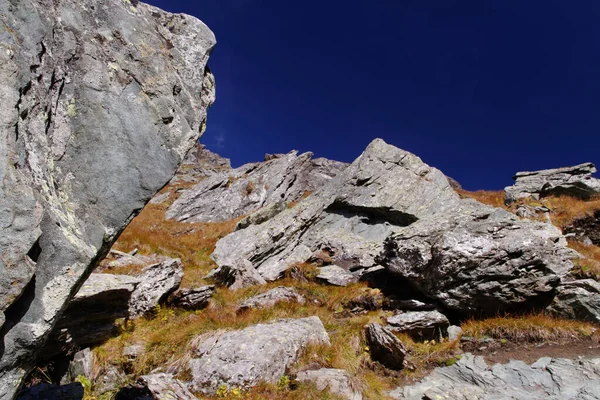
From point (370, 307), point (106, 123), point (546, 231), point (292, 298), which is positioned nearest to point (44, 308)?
point (106, 123)

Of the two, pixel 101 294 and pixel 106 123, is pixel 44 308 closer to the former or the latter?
pixel 106 123

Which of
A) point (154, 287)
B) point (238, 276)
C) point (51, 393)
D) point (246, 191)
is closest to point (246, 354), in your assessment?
point (51, 393)

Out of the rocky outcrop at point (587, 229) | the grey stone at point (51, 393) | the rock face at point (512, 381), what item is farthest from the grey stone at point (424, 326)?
the rocky outcrop at point (587, 229)

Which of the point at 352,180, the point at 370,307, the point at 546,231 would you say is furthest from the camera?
the point at 352,180

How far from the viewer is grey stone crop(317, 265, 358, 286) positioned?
16.0 meters

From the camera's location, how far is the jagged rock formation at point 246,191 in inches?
1564

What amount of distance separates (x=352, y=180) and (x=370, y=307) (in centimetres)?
1086

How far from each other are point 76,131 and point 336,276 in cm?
1377

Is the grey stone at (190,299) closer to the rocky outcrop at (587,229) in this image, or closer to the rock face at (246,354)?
the rock face at (246,354)

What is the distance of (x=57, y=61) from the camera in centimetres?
438

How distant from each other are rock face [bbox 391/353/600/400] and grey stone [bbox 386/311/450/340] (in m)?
1.47

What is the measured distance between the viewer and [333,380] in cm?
812

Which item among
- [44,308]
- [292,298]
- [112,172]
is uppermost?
[292,298]

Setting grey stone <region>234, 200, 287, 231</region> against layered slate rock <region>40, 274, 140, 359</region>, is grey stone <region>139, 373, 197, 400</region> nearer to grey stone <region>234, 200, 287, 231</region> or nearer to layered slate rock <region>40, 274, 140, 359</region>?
layered slate rock <region>40, 274, 140, 359</region>
